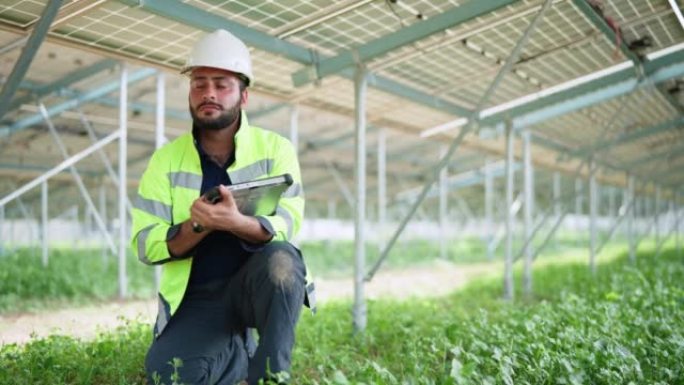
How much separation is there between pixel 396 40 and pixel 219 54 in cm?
208

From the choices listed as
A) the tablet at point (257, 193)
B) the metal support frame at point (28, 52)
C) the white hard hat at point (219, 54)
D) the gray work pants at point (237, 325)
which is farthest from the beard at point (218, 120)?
the metal support frame at point (28, 52)

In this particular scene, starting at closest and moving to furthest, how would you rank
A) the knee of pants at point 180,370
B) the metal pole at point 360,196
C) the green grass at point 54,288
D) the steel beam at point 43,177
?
the knee of pants at point 180,370 < the metal pole at point 360,196 < the steel beam at point 43,177 < the green grass at point 54,288

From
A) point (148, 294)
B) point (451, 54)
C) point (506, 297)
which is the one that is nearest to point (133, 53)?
point (451, 54)

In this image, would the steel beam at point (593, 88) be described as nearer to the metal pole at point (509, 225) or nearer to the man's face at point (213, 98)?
the metal pole at point (509, 225)

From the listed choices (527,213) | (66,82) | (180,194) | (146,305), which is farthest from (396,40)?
(527,213)

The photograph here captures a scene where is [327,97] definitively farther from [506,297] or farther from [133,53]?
[506,297]

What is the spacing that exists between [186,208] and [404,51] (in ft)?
9.80

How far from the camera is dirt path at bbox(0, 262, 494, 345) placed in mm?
5371

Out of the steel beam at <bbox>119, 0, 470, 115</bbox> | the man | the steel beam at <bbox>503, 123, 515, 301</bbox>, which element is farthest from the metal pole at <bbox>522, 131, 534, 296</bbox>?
the man

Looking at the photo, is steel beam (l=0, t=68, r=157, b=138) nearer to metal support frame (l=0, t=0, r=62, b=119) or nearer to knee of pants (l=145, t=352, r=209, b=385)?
metal support frame (l=0, t=0, r=62, b=119)

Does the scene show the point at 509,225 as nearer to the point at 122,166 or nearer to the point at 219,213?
the point at 122,166

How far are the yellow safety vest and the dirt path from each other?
174 centimetres

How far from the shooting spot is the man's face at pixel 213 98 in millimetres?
3012

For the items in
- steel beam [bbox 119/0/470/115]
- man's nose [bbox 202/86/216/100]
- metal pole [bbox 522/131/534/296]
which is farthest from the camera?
metal pole [bbox 522/131/534/296]
